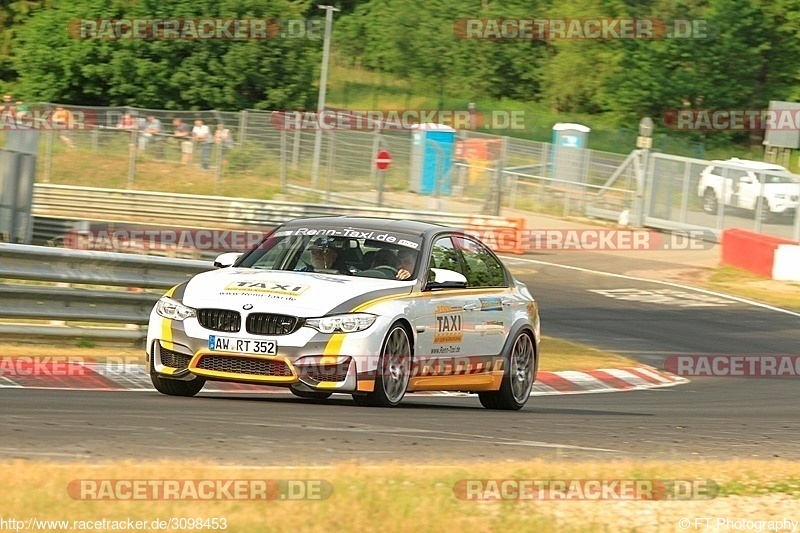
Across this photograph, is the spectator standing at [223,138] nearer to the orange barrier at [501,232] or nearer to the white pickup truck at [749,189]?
the orange barrier at [501,232]

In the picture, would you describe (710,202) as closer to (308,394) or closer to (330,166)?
(330,166)

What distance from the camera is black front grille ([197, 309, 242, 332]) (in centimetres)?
1023

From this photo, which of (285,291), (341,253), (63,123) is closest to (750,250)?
(63,123)

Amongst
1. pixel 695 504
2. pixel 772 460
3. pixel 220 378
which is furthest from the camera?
pixel 220 378

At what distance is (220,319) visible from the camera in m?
10.3

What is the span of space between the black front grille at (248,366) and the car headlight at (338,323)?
1.14 feet

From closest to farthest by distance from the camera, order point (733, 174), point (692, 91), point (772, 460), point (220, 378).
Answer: point (772, 460) → point (220, 378) → point (733, 174) → point (692, 91)

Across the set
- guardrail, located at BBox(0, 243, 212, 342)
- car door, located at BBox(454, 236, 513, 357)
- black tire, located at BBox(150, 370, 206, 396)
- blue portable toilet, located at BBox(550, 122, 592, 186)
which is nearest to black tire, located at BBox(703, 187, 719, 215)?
blue portable toilet, located at BBox(550, 122, 592, 186)

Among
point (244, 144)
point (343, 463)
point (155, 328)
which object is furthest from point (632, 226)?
point (343, 463)

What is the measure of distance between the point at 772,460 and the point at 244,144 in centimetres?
2936

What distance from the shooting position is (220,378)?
10242 mm

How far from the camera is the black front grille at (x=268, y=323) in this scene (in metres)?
10.2

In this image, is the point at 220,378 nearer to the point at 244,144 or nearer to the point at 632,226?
the point at 244,144

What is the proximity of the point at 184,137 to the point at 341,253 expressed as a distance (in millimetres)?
26027
